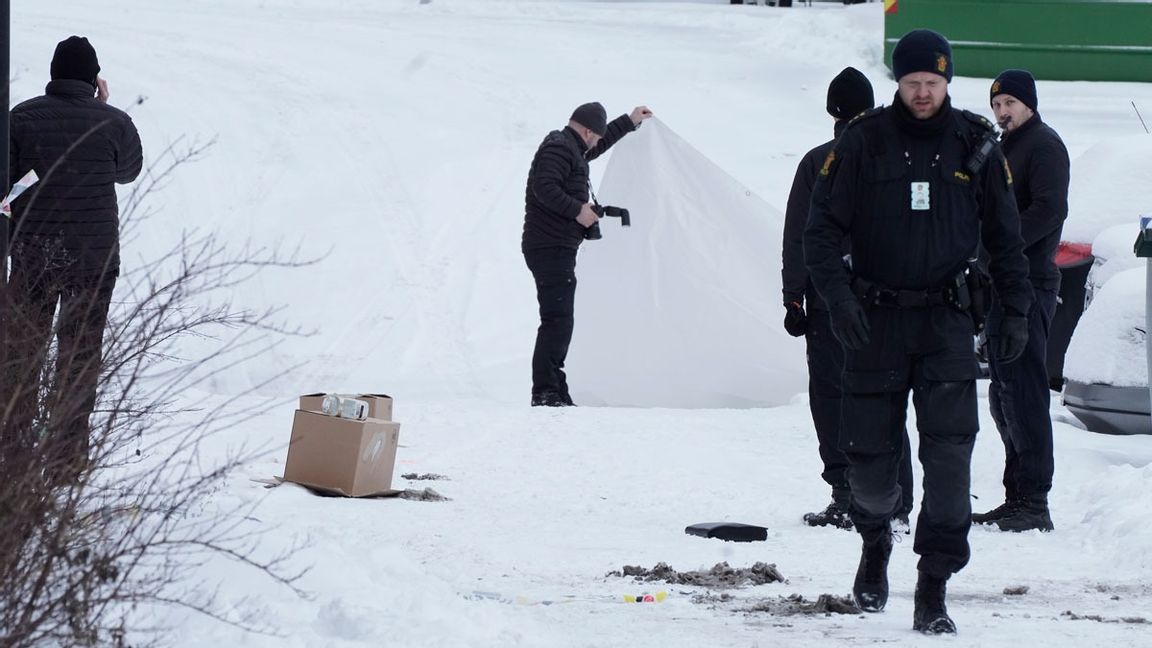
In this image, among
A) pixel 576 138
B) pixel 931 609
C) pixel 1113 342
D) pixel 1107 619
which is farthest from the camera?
pixel 576 138

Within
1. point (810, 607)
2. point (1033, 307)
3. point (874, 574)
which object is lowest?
point (810, 607)

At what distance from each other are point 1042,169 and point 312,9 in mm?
19501

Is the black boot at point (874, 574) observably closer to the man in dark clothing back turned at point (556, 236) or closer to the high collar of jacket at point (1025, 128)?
the high collar of jacket at point (1025, 128)

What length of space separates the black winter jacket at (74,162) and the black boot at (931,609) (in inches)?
138

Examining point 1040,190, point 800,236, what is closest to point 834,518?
point 800,236

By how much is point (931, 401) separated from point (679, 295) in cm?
562

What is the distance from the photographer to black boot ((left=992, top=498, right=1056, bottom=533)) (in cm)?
652

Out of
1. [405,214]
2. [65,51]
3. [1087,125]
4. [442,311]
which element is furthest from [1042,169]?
[1087,125]

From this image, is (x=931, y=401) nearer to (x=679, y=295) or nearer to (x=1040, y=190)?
(x=1040, y=190)

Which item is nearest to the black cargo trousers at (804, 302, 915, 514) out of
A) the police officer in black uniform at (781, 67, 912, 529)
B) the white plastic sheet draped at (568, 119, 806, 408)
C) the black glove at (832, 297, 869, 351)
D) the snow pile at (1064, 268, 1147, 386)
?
the police officer in black uniform at (781, 67, 912, 529)

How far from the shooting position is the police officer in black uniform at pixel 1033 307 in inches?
255

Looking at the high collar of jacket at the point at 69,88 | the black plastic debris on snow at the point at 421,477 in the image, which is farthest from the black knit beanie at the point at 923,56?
the high collar of jacket at the point at 69,88

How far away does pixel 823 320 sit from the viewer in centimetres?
651

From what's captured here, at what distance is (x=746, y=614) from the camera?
491 cm
